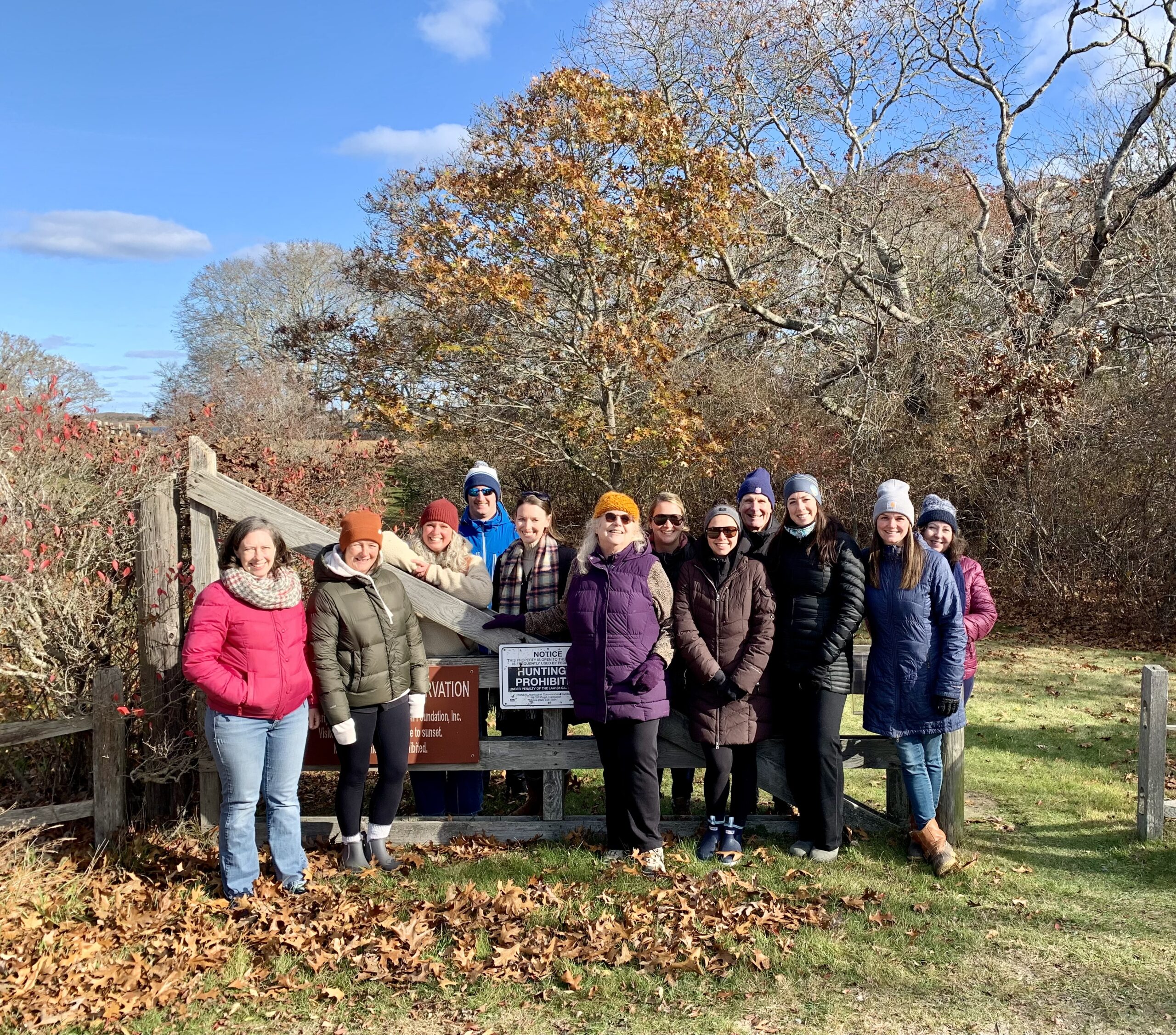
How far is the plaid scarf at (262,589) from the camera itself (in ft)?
14.2

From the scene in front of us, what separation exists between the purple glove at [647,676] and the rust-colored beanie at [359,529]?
1.49 metres

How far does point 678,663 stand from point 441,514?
66.1 inches

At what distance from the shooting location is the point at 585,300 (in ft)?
44.3

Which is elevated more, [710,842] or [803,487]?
[803,487]

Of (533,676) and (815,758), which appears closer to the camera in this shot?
(815,758)

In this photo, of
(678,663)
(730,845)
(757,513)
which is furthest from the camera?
(678,663)

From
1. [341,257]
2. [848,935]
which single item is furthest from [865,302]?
[341,257]

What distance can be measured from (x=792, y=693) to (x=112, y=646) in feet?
12.5

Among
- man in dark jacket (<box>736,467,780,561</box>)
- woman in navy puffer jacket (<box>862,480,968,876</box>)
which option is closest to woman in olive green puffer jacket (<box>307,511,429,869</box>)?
man in dark jacket (<box>736,467,780,561</box>)

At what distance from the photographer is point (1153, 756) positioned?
5.25 metres

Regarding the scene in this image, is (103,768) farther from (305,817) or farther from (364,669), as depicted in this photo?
(364,669)

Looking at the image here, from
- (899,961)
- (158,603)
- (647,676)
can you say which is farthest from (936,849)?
(158,603)

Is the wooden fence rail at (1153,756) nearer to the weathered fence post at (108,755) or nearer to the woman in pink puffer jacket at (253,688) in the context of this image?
the woman in pink puffer jacket at (253,688)

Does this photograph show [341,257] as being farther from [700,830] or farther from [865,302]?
[700,830]
